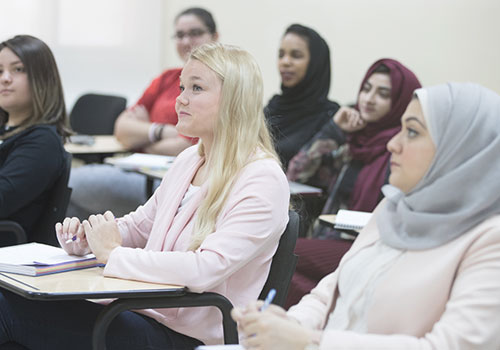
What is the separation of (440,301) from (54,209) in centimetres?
190

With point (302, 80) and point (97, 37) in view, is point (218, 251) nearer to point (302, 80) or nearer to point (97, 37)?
point (302, 80)

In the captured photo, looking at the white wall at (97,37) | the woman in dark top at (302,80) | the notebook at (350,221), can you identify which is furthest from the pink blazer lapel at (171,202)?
the white wall at (97,37)

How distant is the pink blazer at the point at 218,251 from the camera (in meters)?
1.78

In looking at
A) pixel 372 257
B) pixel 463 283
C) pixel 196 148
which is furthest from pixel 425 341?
pixel 196 148

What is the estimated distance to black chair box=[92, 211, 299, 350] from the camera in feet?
5.57

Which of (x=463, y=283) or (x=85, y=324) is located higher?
(x=463, y=283)

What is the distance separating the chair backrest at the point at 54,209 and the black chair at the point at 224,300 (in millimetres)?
1166

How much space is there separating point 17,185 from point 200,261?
127 centimetres

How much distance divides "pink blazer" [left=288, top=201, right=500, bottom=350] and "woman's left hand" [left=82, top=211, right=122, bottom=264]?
819mm

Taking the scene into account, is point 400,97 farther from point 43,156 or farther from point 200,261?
point 200,261

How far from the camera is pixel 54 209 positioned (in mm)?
2826

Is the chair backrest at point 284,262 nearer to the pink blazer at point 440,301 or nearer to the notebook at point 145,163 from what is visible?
the pink blazer at point 440,301

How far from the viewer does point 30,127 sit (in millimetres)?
2896

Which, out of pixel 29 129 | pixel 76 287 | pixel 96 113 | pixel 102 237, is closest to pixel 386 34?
pixel 96 113
